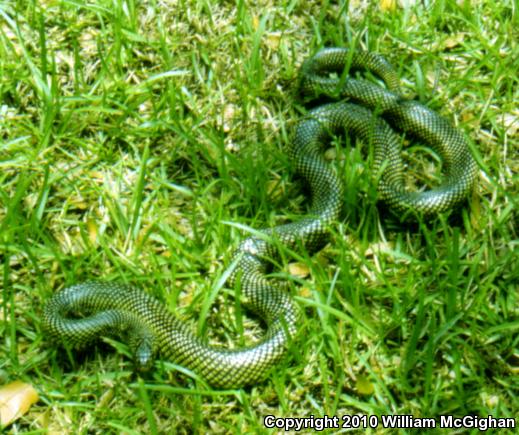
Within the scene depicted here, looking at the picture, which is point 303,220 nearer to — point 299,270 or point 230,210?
point 299,270

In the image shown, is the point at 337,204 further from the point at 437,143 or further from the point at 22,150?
the point at 22,150

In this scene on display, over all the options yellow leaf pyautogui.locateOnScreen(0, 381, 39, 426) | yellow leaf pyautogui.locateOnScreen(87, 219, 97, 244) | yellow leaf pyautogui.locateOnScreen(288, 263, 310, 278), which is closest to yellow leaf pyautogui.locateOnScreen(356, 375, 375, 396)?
yellow leaf pyautogui.locateOnScreen(288, 263, 310, 278)

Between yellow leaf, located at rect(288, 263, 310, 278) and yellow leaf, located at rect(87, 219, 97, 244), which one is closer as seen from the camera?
yellow leaf, located at rect(288, 263, 310, 278)

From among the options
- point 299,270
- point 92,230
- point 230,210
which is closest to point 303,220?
point 299,270

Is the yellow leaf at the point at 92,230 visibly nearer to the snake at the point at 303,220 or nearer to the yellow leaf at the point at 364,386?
the snake at the point at 303,220

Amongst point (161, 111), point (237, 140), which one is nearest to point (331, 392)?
point (237, 140)

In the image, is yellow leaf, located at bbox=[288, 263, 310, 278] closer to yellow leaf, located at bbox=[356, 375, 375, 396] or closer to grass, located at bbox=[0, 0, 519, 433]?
grass, located at bbox=[0, 0, 519, 433]
